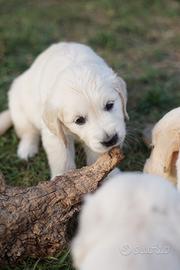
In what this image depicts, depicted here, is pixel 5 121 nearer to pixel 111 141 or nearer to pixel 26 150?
pixel 26 150

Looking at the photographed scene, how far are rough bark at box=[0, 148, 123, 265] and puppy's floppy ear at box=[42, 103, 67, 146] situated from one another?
74 centimetres

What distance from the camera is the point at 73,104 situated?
14.6ft

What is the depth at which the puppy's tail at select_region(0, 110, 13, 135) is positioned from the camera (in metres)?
5.89

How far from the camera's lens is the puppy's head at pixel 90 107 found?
4391 millimetres

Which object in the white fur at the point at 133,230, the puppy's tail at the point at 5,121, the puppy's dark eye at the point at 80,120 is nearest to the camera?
the white fur at the point at 133,230

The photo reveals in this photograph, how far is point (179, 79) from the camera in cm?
668

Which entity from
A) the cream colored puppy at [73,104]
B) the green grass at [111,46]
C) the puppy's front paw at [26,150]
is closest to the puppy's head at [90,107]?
the cream colored puppy at [73,104]

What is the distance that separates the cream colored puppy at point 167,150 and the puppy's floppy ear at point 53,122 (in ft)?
2.60

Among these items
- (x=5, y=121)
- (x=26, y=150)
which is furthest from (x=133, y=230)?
(x=5, y=121)

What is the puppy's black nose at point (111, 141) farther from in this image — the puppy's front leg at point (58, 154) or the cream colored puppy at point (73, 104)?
the puppy's front leg at point (58, 154)

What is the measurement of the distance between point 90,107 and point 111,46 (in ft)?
11.0

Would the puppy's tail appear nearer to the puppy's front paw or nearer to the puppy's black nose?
the puppy's front paw

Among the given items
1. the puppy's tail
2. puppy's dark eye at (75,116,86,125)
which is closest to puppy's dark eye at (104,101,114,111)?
puppy's dark eye at (75,116,86,125)

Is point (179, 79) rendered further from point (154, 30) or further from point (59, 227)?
point (59, 227)
